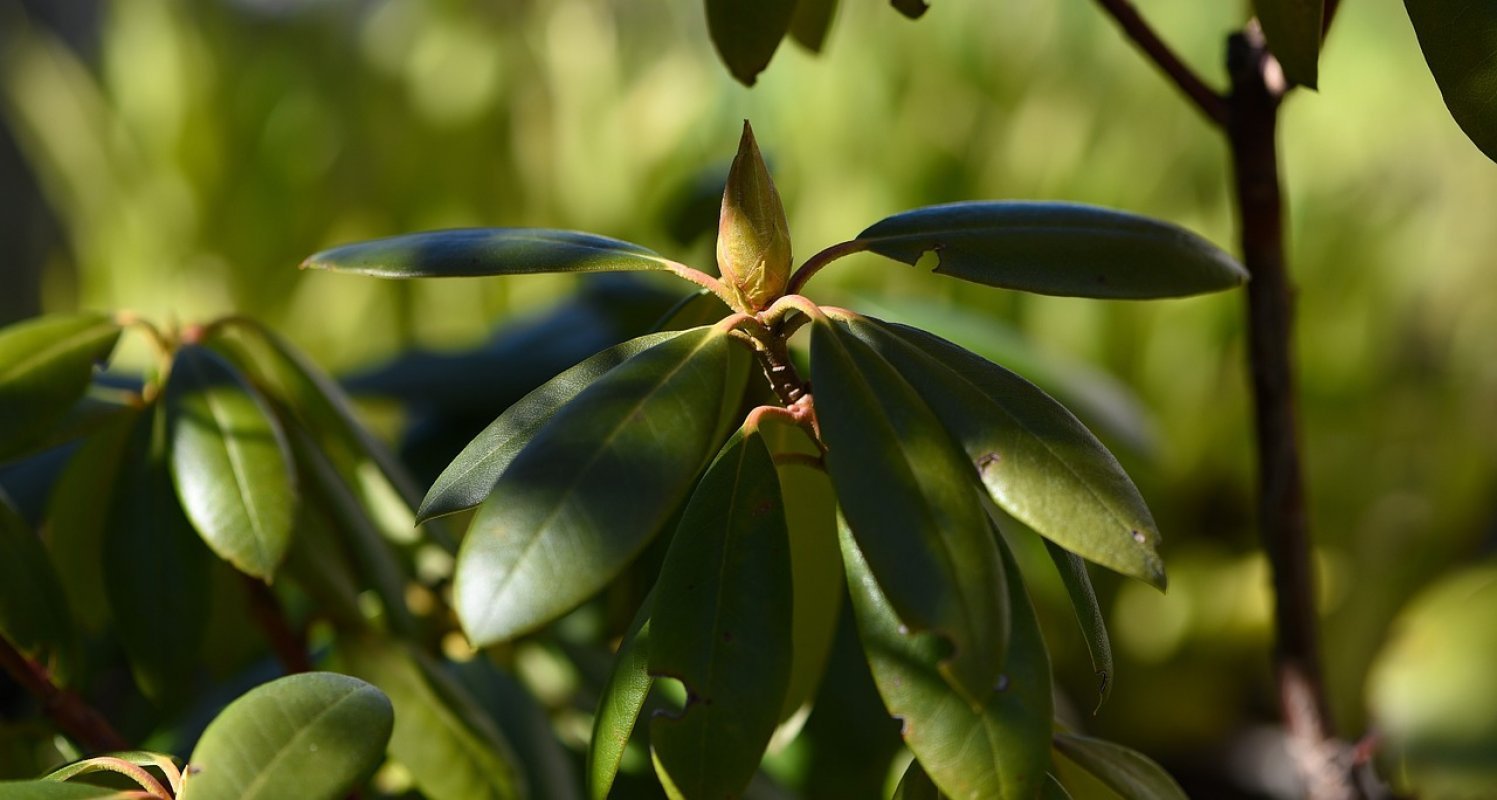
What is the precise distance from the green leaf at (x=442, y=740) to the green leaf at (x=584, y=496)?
0.85 ft

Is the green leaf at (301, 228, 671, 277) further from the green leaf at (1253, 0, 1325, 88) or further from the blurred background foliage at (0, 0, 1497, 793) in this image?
the blurred background foliage at (0, 0, 1497, 793)

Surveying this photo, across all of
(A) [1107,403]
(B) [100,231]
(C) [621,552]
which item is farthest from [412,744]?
(B) [100,231]

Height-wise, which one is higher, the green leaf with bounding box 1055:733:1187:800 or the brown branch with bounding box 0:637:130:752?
the brown branch with bounding box 0:637:130:752

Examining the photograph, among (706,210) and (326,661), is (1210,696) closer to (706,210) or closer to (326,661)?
(706,210)

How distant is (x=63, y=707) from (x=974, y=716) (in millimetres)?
398

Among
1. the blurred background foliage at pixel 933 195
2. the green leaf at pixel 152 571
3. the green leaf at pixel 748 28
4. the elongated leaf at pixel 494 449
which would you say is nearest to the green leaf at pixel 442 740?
the green leaf at pixel 152 571

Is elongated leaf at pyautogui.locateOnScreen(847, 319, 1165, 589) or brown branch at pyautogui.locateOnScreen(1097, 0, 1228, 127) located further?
brown branch at pyautogui.locateOnScreen(1097, 0, 1228, 127)

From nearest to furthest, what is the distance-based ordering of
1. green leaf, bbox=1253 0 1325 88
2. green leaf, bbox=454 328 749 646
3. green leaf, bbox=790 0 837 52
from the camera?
1. green leaf, bbox=454 328 749 646
2. green leaf, bbox=1253 0 1325 88
3. green leaf, bbox=790 0 837 52

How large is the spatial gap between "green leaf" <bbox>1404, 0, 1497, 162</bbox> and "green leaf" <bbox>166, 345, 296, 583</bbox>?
1.52 ft

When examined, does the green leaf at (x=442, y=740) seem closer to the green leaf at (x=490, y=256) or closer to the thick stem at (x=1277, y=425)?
the green leaf at (x=490, y=256)

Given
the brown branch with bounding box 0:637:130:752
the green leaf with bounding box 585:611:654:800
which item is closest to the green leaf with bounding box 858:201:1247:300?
the green leaf with bounding box 585:611:654:800

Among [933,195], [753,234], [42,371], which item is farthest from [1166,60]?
[933,195]

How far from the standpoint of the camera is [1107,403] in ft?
3.66

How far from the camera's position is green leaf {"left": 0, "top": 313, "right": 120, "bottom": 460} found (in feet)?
1.81
